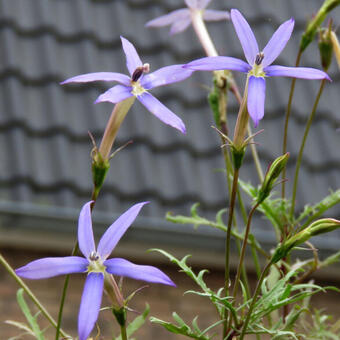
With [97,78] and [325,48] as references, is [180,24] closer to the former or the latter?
[325,48]

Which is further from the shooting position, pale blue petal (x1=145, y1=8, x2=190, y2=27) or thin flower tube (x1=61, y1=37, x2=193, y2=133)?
pale blue petal (x1=145, y1=8, x2=190, y2=27)

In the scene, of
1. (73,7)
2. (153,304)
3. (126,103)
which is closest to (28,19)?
(73,7)

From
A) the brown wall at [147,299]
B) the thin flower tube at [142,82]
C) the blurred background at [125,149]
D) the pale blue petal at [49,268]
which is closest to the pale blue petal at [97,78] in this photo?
the thin flower tube at [142,82]

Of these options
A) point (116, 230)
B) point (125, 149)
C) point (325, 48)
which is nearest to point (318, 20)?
point (325, 48)

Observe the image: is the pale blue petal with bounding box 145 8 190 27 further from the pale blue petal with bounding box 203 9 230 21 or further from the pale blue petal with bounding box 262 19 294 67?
the pale blue petal with bounding box 262 19 294 67

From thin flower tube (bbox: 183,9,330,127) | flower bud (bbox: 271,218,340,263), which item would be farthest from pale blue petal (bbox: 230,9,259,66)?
flower bud (bbox: 271,218,340,263)

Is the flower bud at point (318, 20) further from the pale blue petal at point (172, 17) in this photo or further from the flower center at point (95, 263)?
the flower center at point (95, 263)
